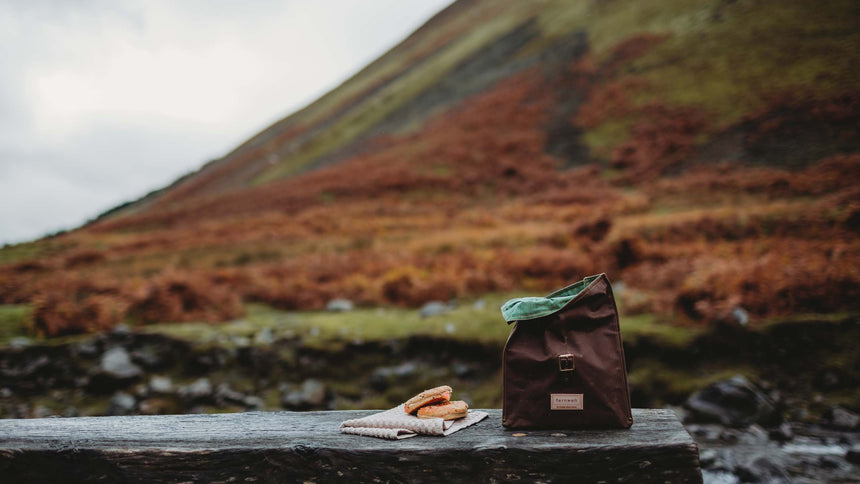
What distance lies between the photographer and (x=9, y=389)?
296 inches

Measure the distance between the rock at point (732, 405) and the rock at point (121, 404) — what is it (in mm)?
7829

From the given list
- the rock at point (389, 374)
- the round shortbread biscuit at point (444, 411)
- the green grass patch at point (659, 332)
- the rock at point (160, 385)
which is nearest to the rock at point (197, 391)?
the rock at point (160, 385)

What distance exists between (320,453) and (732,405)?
5.50 metres

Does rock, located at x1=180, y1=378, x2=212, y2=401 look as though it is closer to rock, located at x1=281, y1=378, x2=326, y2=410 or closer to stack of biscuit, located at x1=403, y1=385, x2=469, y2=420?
rock, located at x1=281, y1=378, x2=326, y2=410

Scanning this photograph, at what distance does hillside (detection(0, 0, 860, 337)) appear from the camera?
31.2 ft

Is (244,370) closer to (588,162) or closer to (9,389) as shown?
(9,389)

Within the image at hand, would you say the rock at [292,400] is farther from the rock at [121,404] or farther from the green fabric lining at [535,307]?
the green fabric lining at [535,307]

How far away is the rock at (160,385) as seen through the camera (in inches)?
298

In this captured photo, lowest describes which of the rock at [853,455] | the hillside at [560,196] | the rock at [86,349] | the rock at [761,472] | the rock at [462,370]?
the rock at [761,472]

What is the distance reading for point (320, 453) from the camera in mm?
3090

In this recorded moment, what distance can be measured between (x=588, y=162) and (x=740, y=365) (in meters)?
17.3

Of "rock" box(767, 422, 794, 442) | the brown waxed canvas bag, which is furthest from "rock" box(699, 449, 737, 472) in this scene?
the brown waxed canvas bag

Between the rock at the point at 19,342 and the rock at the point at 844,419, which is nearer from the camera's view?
the rock at the point at 844,419

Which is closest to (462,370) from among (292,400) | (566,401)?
(292,400)
